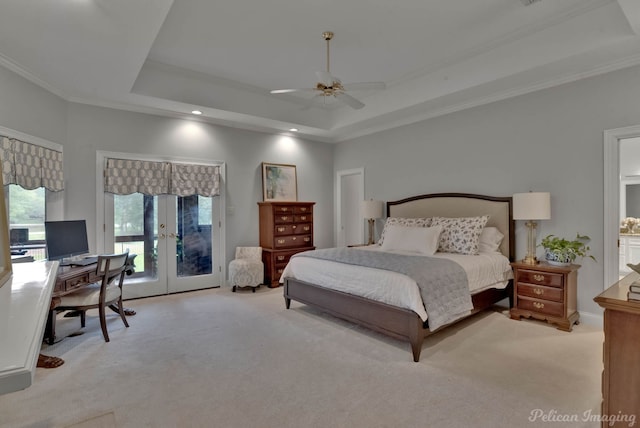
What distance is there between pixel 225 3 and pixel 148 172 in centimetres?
274

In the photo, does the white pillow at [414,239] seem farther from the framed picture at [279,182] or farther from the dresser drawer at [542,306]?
the framed picture at [279,182]

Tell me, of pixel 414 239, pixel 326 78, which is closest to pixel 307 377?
pixel 414 239

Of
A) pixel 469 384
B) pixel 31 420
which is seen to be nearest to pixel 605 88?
pixel 469 384

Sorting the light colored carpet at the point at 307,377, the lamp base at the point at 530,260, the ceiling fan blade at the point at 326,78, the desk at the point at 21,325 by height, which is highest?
the ceiling fan blade at the point at 326,78

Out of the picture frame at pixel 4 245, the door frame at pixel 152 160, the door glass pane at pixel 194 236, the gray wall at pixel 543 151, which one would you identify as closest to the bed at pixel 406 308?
the gray wall at pixel 543 151

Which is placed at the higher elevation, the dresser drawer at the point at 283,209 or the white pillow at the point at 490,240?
the dresser drawer at the point at 283,209

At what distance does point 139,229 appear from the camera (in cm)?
479

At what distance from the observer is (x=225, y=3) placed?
293 cm

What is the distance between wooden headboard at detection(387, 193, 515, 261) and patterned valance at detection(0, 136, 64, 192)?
15.1 ft

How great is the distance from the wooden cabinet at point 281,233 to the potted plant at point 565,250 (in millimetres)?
3487

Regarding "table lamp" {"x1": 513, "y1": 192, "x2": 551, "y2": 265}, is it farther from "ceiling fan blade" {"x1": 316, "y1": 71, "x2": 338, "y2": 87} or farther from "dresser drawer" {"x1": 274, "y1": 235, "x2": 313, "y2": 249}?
"dresser drawer" {"x1": 274, "y1": 235, "x2": 313, "y2": 249}

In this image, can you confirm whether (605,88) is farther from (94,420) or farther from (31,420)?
(31,420)

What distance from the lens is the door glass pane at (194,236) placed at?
511 centimetres

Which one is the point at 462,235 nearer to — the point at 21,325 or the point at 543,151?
the point at 543,151
